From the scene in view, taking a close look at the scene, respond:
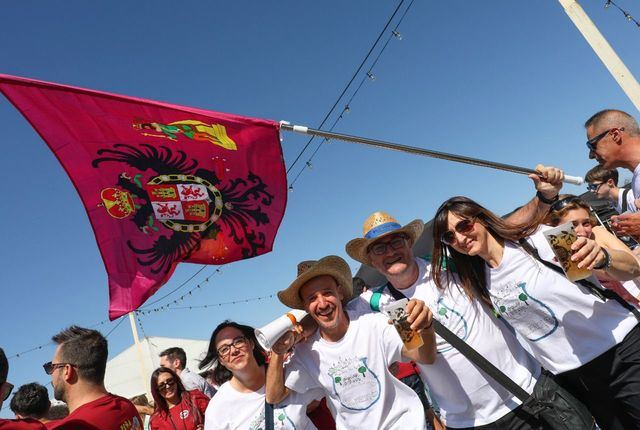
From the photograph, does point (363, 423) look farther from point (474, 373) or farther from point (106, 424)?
point (106, 424)

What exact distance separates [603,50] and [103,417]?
636 cm

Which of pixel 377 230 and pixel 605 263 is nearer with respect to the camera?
pixel 605 263

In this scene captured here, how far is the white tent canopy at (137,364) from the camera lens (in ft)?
54.3

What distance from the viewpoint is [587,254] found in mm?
2133

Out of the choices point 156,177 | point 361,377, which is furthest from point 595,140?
point 156,177

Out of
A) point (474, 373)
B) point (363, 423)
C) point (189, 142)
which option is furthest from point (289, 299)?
point (189, 142)

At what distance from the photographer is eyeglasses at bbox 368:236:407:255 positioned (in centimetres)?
290

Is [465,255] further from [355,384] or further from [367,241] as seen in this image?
[355,384]

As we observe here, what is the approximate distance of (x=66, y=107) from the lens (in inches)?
123

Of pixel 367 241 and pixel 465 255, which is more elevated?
pixel 367 241

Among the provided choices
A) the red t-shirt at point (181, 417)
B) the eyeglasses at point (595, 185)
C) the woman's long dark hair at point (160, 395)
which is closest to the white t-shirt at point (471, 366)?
the red t-shirt at point (181, 417)

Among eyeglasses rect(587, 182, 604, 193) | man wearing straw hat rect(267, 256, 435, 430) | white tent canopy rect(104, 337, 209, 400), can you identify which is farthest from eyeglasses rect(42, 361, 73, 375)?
white tent canopy rect(104, 337, 209, 400)

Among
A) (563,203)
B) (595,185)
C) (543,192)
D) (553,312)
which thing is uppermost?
(595,185)

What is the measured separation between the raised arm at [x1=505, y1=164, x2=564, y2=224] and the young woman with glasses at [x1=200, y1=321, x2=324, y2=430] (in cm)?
177
